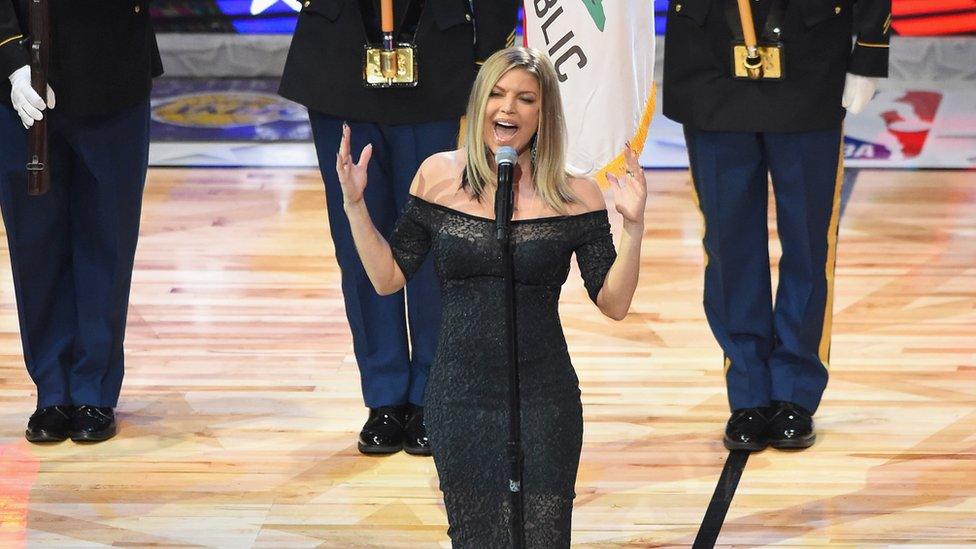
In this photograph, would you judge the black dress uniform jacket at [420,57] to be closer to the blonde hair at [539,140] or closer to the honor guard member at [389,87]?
A: the honor guard member at [389,87]

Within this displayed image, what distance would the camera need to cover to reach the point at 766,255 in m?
4.02

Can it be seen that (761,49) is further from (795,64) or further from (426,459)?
(426,459)

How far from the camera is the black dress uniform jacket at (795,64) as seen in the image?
380 cm

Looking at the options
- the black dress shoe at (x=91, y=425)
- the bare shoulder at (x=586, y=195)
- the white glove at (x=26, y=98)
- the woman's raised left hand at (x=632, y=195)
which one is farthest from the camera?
the black dress shoe at (x=91, y=425)

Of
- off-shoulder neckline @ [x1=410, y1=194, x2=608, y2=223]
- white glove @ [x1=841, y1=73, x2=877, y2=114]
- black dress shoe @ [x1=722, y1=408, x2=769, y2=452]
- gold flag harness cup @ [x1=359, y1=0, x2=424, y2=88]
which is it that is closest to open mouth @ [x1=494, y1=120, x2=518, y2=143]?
off-shoulder neckline @ [x1=410, y1=194, x2=608, y2=223]

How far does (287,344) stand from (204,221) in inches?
70.4

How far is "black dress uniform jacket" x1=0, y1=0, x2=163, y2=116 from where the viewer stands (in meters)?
3.76

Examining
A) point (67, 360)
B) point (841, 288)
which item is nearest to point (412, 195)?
point (67, 360)

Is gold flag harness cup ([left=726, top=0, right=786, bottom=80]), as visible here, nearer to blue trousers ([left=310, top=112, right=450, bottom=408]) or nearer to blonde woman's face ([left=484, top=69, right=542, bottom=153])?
blue trousers ([left=310, top=112, right=450, bottom=408])

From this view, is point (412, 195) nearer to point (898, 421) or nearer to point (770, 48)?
point (770, 48)

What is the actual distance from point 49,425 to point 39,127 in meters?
0.82

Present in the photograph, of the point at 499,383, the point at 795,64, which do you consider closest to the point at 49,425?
the point at 499,383

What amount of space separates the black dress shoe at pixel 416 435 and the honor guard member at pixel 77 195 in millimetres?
817

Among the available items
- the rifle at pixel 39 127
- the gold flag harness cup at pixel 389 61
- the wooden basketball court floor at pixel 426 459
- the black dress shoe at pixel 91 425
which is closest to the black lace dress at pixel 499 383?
the wooden basketball court floor at pixel 426 459
